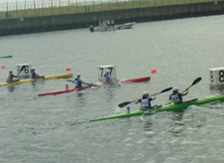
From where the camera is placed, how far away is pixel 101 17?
16812 centimetres

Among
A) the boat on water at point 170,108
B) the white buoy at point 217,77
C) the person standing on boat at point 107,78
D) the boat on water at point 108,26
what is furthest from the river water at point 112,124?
the boat on water at point 108,26

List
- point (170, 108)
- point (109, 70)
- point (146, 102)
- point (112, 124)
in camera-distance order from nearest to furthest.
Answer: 1. point (112, 124)
2. point (146, 102)
3. point (170, 108)
4. point (109, 70)

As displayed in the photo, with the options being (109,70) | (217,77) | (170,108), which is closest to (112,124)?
(170,108)

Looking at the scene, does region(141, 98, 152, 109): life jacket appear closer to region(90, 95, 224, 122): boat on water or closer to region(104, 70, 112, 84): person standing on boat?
region(90, 95, 224, 122): boat on water

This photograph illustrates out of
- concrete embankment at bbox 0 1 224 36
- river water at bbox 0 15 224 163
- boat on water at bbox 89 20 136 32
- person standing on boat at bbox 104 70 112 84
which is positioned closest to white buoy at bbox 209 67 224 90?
river water at bbox 0 15 224 163

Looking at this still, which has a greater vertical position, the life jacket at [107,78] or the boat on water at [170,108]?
the life jacket at [107,78]

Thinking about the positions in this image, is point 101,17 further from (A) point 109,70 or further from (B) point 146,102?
(B) point 146,102

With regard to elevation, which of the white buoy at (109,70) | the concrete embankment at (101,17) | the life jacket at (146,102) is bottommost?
the life jacket at (146,102)

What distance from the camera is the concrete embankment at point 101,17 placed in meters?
162

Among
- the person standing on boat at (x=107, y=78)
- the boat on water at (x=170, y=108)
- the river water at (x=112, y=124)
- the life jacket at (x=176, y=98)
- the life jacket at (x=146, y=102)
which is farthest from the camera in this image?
the person standing on boat at (x=107, y=78)

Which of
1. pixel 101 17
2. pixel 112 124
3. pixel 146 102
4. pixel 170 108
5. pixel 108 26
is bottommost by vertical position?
pixel 112 124

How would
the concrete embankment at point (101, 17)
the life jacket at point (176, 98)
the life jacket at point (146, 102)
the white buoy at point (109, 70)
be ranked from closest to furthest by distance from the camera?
the life jacket at point (146, 102)
the life jacket at point (176, 98)
the white buoy at point (109, 70)
the concrete embankment at point (101, 17)

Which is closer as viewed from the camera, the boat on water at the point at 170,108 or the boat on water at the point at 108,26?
the boat on water at the point at 170,108

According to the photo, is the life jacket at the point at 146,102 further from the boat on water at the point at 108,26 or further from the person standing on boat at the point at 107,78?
the boat on water at the point at 108,26
